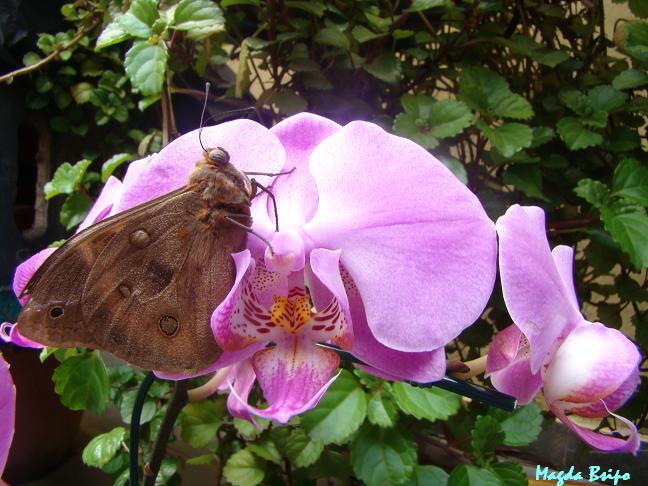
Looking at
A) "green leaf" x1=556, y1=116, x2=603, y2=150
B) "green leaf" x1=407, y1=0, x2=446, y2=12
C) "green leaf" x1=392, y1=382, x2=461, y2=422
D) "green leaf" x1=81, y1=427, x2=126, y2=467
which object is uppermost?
"green leaf" x1=407, y1=0, x2=446, y2=12

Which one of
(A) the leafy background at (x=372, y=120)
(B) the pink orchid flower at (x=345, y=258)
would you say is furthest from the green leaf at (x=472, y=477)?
(B) the pink orchid flower at (x=345, y=258)

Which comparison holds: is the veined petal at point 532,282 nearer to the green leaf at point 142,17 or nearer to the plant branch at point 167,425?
the plant branch at point 167,425

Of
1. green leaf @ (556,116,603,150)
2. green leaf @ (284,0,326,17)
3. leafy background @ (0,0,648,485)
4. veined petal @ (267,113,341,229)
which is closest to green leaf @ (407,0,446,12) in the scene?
leafy background @ (0,0,648,485)

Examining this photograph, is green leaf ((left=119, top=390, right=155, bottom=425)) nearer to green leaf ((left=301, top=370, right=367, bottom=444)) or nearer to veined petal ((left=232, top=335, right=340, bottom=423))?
green leaf ((left=301, top=370, right=367, bottom=444))

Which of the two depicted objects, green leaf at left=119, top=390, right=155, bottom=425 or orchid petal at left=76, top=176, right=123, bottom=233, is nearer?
orchid petal at left=76, top=176, right=123, bottom=233

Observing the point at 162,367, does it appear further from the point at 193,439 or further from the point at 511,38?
the point at 511,38

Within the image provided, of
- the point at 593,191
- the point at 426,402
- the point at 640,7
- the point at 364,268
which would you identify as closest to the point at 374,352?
the point at 364,268
